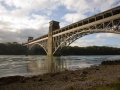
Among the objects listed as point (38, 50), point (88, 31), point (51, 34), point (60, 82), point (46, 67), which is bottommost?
point (46, 67)

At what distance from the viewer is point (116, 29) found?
27.1 metres

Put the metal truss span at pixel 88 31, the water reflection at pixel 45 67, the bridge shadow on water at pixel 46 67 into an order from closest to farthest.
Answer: the bridge shadow on water at pixel 46 67 → the water reflection at pixel 45 67 → the metal truss span at pixel 88 31

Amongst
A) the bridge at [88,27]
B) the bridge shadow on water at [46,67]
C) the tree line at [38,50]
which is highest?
the bridge at [88,27]

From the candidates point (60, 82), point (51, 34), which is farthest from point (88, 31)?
point (51, 34)

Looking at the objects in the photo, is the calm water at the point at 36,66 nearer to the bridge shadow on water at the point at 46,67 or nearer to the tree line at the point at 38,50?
the bridge shadow on water at the point at 46,67

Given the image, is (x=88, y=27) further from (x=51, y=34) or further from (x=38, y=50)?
(x=38, y=50)

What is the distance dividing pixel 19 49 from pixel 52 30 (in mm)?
65766

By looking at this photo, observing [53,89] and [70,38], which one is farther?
[70,38]

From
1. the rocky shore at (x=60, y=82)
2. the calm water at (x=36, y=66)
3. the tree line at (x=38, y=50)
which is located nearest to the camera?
the rocky shore at (x=60, y=82)

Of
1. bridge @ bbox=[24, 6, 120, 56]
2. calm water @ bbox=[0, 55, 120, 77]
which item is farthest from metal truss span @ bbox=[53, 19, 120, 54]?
calm water @ bbox=[0, 55, 120, 77]

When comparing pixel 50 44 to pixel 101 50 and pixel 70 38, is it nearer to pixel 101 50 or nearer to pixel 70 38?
pixel 70 38

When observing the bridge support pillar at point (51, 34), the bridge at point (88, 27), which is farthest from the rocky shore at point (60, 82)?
the bridge support pillar at point (51, 34)

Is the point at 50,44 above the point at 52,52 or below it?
above

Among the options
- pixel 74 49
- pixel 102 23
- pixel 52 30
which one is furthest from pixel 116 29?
pixel 74 49
